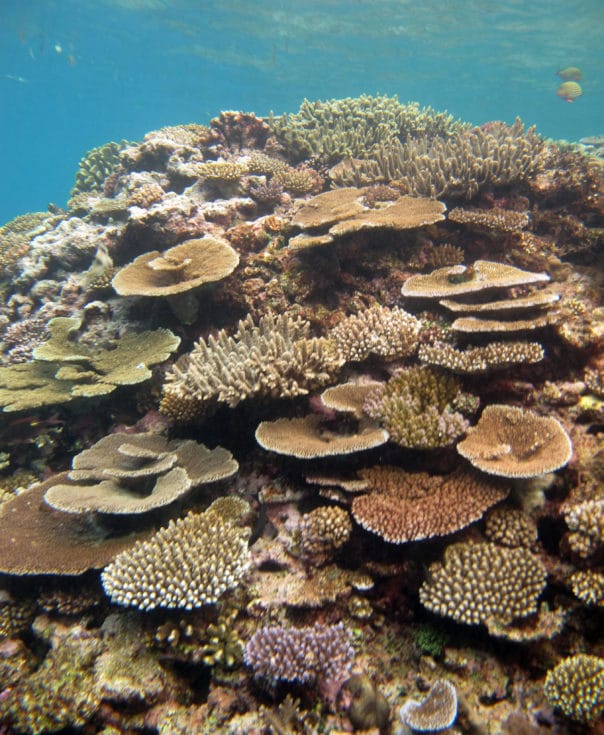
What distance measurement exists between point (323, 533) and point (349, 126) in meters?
11.4

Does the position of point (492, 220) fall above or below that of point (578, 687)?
above

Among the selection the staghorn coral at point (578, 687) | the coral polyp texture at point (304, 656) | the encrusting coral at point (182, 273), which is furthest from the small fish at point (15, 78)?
the staghorn coral at point (578, 687)

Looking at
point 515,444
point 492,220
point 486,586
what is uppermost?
point 492,220

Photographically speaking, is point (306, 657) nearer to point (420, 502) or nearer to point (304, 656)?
point (304, 656)

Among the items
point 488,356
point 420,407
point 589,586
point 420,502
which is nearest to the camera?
point 589,586

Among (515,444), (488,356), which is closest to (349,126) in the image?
(488,356)

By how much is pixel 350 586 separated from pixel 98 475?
3215 millimetres

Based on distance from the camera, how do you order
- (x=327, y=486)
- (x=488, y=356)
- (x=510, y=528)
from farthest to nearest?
(x=488, y=356) → (x=327, y=486) → (x=510, y=528)

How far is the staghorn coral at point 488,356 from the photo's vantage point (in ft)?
14.9

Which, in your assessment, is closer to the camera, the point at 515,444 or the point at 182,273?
the point at 515,444

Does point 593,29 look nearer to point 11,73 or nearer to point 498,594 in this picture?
point 498,594

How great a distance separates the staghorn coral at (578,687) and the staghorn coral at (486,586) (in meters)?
0.42

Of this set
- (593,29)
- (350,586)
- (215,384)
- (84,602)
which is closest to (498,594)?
(350,586)

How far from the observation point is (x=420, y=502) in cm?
402
